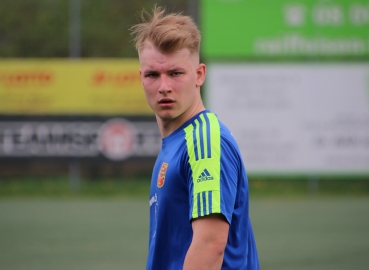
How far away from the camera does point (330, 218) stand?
38.9ft

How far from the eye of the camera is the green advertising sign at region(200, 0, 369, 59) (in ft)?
49.1

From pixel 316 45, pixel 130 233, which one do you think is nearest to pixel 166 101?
pixel 130 233

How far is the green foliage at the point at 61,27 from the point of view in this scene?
15891mm

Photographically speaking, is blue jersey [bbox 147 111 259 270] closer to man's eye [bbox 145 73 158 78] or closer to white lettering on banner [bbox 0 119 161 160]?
man's eye [bbox 145 73 158 78]

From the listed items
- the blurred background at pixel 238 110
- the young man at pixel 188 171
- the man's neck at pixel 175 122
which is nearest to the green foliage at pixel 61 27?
the blurred background at pixel 238 110

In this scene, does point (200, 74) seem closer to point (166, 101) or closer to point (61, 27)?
point (166, 101)

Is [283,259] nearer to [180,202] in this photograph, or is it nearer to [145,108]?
[180,202]

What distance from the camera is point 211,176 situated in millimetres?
2482

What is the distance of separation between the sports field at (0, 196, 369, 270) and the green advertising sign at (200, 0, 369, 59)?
2990 millimetres

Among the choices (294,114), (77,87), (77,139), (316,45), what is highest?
(316,45)

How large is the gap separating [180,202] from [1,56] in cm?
1363

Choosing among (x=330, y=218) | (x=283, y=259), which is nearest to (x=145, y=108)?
(x=330, y=218)

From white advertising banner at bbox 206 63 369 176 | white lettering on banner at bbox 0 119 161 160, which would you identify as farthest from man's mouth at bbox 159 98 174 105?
white lettering on banner at bbox 0 119 161 160

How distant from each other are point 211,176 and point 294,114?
12.4 m
